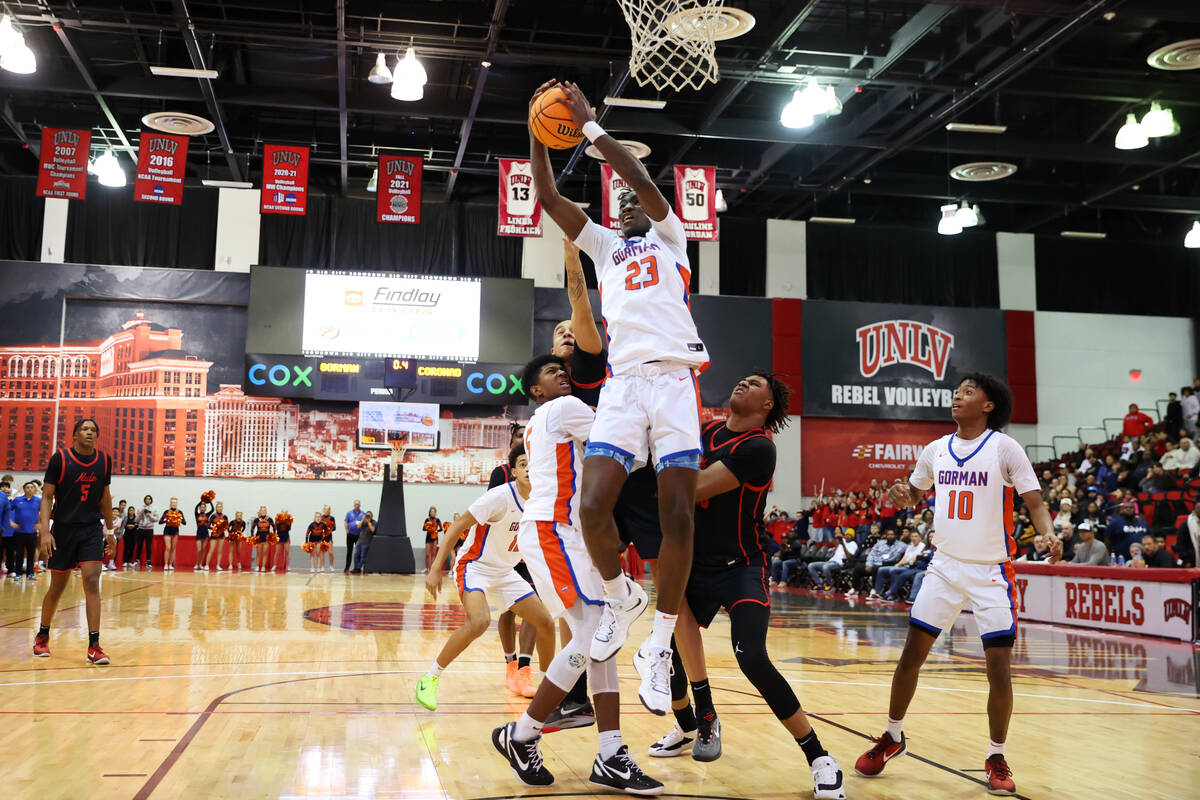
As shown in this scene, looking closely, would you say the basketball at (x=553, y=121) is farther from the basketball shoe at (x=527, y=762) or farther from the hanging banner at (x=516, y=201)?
the hanging banner at (x=516, y=201)

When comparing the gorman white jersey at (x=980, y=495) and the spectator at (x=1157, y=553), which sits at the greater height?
the gorman white jersey at (x=980, y=495)

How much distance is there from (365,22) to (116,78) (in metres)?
5.43

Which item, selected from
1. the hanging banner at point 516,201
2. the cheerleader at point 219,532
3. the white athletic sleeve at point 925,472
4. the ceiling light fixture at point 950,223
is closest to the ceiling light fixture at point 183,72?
the hanging banner at point 516,201

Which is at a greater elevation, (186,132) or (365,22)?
(365,22)

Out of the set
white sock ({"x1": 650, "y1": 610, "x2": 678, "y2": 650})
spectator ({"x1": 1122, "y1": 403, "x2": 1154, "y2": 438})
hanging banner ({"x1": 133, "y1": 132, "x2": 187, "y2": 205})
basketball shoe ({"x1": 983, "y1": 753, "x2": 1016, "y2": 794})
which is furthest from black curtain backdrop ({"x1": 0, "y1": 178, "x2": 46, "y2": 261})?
spectator ({"x1": 1122, "y1": 403, "x2": 1154, "y2": 438})

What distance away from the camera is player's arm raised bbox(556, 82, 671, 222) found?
4121 mm

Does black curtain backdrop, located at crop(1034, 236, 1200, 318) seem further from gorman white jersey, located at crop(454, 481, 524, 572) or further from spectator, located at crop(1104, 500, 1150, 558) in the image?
gorman white jersey, located at crop(454, 481, 524, 572)

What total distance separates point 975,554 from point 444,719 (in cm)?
287

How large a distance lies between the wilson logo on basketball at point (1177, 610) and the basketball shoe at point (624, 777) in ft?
31.5

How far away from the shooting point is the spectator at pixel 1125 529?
44.2 feet

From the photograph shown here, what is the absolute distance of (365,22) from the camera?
17.6 m

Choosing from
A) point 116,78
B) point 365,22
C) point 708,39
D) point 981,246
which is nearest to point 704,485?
point 708,39

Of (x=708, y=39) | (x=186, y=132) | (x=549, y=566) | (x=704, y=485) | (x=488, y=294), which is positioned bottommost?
(x=549, y=566)

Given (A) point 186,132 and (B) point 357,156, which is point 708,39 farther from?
(B) point 357,156
